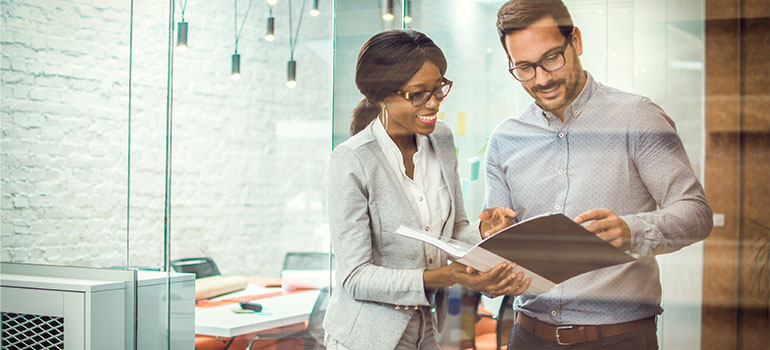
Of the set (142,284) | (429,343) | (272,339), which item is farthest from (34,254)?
(429,343)

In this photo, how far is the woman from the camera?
5.48 ft

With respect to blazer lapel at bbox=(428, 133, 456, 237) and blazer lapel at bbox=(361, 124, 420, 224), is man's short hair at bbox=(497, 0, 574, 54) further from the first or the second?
blazer lapel at bbox=(361, 124, 420, 224)

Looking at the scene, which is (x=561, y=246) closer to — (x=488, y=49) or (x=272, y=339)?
(x=488, y=49)

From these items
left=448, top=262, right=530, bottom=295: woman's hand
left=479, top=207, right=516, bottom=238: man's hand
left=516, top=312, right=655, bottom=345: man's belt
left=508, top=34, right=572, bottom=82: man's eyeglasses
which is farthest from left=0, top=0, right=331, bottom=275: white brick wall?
left=516, top=312, right=655, bottom=345: man's belt

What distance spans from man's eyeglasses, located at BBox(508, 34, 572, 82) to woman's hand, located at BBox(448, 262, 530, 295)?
51 centimetres

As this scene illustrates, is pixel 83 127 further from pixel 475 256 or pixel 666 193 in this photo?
pixel 666 193

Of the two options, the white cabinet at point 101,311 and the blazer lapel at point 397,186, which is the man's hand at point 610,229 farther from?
the white cabinet at point 101,311

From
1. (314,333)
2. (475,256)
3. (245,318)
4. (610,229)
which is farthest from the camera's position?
(245,318)

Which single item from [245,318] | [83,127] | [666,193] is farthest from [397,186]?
[83,127]

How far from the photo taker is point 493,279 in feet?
5.22

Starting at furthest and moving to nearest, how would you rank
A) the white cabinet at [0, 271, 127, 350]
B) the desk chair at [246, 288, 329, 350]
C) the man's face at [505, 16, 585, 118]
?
the white cabinet at [0, 271, 127, 350] → the desk chair at [246, 288, 329, 350] → the man's face at [505, 16, 585, 118]

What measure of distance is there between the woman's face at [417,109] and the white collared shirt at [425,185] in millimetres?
29

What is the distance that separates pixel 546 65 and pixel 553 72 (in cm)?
3

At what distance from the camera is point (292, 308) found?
10.2ft
